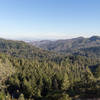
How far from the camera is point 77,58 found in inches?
7234

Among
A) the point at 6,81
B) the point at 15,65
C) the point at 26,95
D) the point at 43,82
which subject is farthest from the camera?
the point at 15,65

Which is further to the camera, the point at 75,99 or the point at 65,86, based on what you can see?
the point at 65,86

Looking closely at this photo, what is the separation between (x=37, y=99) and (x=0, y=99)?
1625cm

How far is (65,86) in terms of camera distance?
58.0m

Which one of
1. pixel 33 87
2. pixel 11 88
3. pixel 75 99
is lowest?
pixel 11 88

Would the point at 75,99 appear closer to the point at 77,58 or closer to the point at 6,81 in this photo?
the point at 6,81

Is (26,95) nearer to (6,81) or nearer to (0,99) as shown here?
(0,99)

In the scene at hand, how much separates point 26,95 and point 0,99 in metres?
16.3

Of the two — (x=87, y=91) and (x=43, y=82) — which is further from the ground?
(x=87, y=91)

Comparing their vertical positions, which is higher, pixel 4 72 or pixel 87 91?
pixel 87 91

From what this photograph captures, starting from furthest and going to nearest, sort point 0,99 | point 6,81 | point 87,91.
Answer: point 6,81, point 0,99, point 87,91

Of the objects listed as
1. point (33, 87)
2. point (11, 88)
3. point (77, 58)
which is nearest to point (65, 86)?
point (33, 87)

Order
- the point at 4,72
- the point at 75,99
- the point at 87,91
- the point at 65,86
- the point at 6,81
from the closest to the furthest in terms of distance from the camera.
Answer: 1. the point at 75,99
2. the point at 87,91
3. the point at 65,86
4. the point at 6,81
5. the point at 4,72

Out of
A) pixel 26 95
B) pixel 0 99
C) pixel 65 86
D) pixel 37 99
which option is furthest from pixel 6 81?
pixel 65 86
